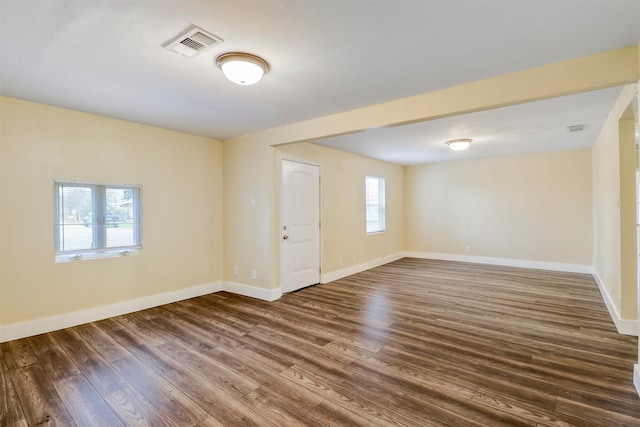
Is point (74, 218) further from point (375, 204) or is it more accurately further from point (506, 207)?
point (506, 207)

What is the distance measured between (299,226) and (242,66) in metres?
2.95

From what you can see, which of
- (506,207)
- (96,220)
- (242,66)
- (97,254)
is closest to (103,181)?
(96,220)

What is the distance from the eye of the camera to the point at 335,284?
17.1ft

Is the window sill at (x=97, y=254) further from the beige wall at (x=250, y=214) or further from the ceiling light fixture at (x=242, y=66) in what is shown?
the ceiling light fixture at (x=242, y=66)

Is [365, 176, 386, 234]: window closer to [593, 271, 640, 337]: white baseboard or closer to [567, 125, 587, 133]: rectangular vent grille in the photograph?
[567, 125, 587, 133]: rectangular vent grille

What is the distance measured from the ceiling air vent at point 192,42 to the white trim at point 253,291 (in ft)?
10.4

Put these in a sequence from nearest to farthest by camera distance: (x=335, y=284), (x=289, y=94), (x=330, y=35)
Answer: (x=330, y=35) → (x=289, y=94) → (x=335, y=284)

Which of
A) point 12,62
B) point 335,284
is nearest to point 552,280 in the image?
point 335,284

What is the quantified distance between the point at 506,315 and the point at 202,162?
4.69 meters

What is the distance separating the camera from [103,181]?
3617mm

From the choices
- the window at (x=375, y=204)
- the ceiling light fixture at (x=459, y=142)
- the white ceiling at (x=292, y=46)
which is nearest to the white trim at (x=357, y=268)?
the window at (x=375, y=204)

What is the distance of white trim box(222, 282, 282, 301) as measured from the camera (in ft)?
14.2

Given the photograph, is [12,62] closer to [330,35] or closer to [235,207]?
[330,35]

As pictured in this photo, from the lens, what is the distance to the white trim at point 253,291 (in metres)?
4.32
